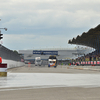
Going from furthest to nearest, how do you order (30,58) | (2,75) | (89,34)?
1. (30,58)
2. (89,34)
3. (2,75)

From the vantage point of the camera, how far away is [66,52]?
13475 centimetres

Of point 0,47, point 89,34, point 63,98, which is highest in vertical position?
point 89,34

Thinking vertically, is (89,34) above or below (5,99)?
above

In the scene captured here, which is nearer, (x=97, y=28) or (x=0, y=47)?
(x=0, y=47)

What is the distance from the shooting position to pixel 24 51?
139 m

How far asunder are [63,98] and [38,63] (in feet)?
333

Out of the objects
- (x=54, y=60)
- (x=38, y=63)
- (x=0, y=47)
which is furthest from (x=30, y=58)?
(x=0, y=47)

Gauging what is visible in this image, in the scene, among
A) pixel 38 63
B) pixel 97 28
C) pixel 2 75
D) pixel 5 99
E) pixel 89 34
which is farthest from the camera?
pixel 38 63

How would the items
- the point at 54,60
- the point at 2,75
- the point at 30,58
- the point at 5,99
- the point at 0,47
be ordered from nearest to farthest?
the point at 5,99, the point at 2,75, the point at 0,47, the point at 54,60, the point at 30,58

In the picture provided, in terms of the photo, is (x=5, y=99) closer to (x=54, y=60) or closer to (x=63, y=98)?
(x=63, y=98)

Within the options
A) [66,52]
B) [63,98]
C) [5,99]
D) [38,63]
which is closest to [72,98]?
[63,98]

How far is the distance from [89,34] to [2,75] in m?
52.6

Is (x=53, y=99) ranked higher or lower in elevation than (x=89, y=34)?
lower

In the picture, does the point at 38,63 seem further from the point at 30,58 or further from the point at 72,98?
the point at 72,98
